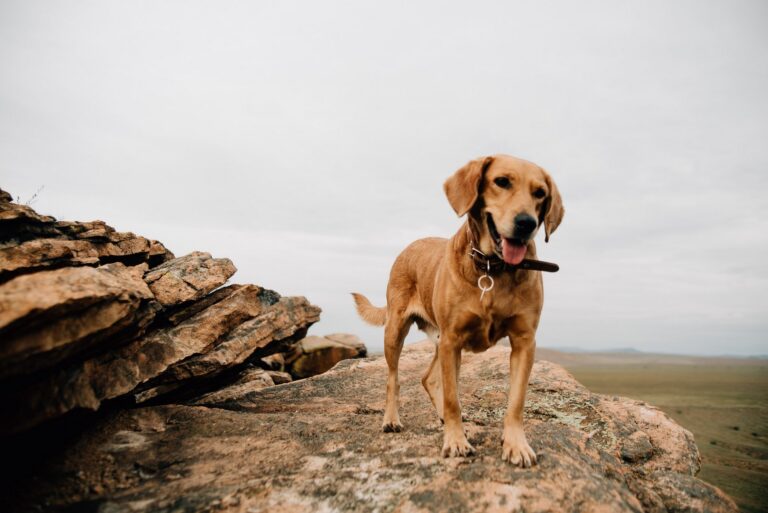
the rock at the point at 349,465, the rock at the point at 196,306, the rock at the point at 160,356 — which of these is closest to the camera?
the rock at the point at 349,465

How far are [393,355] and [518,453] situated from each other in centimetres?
243

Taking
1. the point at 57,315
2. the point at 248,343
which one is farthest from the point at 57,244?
the point at 248,343

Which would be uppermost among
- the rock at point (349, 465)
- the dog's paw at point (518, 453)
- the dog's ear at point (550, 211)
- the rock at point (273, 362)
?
the dog's ear at point (550, 211)

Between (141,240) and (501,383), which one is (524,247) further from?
(141,240)

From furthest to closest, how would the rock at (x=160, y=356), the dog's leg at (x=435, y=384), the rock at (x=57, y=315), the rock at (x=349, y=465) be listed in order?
the dog's leg at (x=435, y=384) → the rock at (x=160, y=356) → the rock at (x=349, y=465) → the rock at (x=57, y=315)

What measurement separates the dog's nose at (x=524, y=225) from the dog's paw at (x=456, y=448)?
6.37 ft

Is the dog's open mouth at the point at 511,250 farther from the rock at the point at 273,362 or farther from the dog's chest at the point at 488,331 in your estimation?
the rock at the point at 273,362

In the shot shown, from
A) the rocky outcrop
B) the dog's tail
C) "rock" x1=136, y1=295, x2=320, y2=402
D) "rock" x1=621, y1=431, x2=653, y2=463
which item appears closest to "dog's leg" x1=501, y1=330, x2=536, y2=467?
"rock" x1=621, y1=431, x2=653, y2=463

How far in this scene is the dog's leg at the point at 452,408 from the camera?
3830 mm

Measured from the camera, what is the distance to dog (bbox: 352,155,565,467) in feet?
13.0

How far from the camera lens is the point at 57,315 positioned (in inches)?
127

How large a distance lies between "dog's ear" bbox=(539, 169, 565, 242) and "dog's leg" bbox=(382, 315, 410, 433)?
2.37 meters

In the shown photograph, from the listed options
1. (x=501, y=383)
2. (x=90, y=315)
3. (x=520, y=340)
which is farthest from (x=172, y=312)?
(x=501, y=383)

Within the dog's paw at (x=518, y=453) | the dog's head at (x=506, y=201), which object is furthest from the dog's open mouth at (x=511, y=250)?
the dog's paw at (x=518, y=453)
